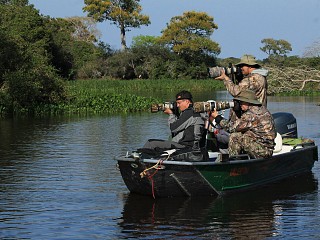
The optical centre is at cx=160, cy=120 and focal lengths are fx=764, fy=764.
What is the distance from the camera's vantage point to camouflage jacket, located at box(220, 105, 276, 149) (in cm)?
1147

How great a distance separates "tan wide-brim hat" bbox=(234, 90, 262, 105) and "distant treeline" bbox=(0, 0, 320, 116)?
1353cm

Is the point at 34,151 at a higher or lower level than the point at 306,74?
lower

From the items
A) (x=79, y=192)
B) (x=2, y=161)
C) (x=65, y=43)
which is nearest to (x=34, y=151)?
(x=2, y=161)

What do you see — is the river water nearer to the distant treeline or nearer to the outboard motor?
the outboard motor

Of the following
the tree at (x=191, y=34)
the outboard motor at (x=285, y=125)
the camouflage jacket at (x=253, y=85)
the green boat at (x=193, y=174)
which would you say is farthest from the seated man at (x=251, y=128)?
the tree at (x=191, y=34)

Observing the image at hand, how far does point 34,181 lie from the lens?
13.3m

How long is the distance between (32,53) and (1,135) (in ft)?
35.4

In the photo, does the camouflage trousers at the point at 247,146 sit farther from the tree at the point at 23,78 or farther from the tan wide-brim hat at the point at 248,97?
the tree at the point at 23,78

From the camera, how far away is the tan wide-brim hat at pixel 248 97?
37.3 ft

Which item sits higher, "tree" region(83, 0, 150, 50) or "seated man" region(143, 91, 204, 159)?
"tree" region(83, 0, 150, 50)

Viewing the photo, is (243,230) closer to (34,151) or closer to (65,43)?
(34,151)

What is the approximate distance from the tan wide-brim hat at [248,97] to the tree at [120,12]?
217 ft

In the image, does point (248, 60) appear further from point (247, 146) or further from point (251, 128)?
point (247, 146)

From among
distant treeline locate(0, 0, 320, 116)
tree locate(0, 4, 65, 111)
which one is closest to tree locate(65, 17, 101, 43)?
distant treeline locate(0, 0, 320, 116)
